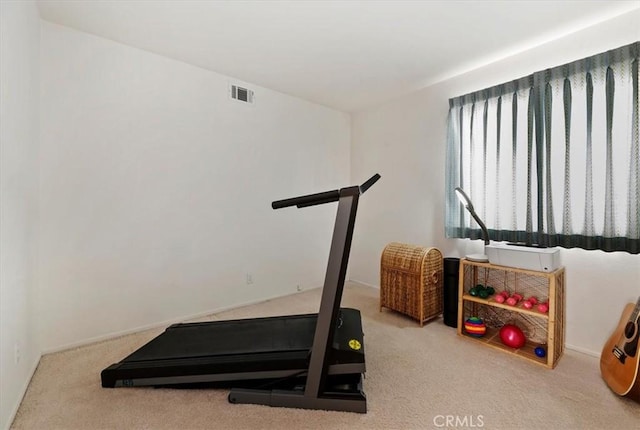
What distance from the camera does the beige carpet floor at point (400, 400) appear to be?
1505 millimetres

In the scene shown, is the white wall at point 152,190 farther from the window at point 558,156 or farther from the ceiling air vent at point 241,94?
the window at point 558,156

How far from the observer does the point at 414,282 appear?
281cm

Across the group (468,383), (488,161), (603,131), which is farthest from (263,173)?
(603,131)

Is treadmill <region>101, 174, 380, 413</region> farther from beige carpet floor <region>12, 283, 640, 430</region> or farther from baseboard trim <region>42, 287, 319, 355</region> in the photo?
baseboard trim <region>42, 287, 319, 355</region>

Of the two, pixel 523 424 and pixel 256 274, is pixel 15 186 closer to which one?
pixel 256 274

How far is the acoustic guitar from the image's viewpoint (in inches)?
65.4

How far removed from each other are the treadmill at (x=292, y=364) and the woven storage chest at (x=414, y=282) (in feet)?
3.64

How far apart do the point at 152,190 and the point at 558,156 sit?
3.50 meters

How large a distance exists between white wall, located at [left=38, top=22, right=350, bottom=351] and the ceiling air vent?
0.08 metres

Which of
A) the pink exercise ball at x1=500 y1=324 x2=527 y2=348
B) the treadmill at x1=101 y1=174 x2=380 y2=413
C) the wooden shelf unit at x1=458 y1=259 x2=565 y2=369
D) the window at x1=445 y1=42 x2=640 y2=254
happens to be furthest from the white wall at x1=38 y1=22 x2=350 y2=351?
the pink exercise ball at x1=500 y1=324 x2=527 y2=348

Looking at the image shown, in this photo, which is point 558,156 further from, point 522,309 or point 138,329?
point 138,329

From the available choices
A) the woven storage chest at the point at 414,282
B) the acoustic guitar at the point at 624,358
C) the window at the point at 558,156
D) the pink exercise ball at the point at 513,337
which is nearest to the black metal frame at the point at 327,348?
the woven storage chest at the point at 414,282

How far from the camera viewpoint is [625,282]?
2.07m

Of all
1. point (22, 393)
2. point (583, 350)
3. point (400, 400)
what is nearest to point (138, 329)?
point (22, 393)
